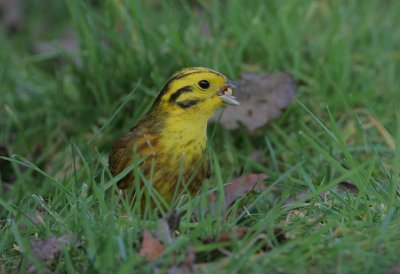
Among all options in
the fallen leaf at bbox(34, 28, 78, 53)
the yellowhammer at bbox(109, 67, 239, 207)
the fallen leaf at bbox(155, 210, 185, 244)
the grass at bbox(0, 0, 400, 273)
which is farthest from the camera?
the fallen leaf at bbox(34, 28, 78, 53)

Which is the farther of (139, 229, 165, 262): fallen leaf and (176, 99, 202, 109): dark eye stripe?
(176, 99, 202, 109): dark eye stripe

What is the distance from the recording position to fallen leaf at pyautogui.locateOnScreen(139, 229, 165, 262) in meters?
3.06

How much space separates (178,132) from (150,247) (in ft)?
3.69

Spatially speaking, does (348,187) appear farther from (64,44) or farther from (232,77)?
(64,44)

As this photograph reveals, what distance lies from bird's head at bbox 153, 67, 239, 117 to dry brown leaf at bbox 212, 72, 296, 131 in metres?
0.72

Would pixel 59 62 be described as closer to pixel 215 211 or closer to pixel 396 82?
pixel 396 82

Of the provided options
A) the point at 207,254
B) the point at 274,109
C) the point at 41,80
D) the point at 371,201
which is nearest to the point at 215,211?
the point at 207,254

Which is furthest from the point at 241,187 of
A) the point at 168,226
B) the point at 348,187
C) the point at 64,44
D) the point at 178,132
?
the point at 64,44

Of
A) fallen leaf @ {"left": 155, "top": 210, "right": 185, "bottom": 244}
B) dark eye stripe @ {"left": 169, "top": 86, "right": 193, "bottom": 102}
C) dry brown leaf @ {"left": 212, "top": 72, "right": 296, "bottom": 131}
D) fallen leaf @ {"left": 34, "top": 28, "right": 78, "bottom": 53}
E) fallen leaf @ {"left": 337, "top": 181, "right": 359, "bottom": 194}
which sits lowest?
fallen leaf @ {"left": 337, "top": 181, "right": 359, "bottom": 194}

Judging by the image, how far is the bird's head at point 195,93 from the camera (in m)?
4.17

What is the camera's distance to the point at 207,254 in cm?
313

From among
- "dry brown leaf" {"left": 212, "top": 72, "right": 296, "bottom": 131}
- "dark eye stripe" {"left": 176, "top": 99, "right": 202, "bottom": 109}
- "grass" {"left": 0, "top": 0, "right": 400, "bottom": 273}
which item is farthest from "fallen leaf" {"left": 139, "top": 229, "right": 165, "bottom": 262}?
"dry brown leaf" {"left": 212, "top": 72, "right": 296, "bottom": 131}

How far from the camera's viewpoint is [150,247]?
3092mm

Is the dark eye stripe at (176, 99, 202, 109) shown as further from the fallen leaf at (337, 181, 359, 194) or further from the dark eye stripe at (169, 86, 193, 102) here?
the fallen leaf at (337, 181, 359, 194)
